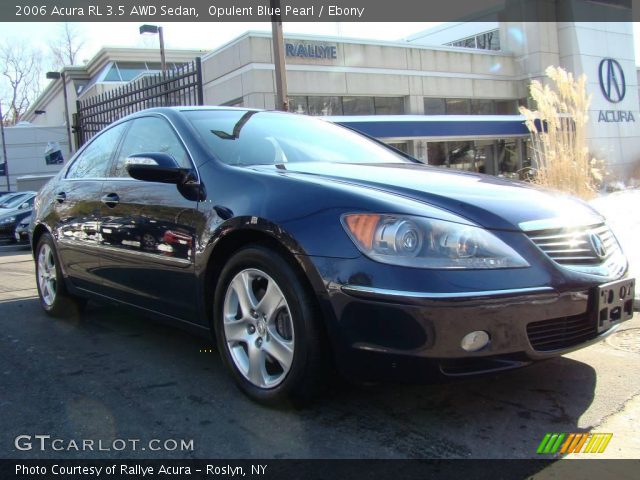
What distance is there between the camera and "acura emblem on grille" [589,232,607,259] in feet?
9.17

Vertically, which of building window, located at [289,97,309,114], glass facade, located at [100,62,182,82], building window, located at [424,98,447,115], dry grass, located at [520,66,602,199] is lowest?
dry grass, located at [520,66,602,199]

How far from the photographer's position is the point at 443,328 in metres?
2.33

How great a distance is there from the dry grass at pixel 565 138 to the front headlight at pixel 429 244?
26.1 feet

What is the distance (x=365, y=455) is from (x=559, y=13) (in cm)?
2664

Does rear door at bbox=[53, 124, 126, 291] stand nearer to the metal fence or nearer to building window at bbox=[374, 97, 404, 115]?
the metal fence

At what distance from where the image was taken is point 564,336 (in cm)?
257

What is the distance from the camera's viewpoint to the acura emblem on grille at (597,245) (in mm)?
2795

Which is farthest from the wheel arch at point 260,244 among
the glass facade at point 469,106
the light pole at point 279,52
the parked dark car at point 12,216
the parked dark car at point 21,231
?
the glass facade at point 469,106

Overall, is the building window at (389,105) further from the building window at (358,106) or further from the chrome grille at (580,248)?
the chrome grille at (580,248)

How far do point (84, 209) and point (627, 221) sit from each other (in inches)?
294

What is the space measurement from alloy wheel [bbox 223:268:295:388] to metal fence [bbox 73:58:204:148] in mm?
9231

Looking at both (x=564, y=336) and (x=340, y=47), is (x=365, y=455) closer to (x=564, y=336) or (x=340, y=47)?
(x=564, y=336)

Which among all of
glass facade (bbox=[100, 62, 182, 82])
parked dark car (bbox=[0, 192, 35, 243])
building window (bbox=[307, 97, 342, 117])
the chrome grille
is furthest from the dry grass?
glass facade (bbox=[100, 62, 182, 82])

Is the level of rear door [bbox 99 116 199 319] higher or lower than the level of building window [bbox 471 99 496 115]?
lower
